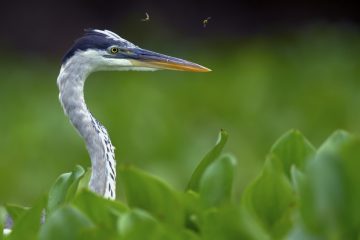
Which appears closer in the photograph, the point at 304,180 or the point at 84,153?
the point at 304,180

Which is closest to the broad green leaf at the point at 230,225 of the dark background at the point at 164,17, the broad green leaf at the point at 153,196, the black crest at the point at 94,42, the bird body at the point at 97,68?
the broad green leaf at the point at 153,196

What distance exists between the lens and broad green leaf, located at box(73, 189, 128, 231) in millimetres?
2082

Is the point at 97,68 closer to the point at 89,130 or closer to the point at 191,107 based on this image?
the point at 89,130

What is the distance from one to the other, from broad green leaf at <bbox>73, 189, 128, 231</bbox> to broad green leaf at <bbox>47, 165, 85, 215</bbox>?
9.6 inches

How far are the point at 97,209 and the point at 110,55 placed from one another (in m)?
2.24

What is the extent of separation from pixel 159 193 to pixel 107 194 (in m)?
1.85

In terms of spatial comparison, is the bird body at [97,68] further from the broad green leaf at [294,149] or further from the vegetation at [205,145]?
the broad green leaf at [294,149]

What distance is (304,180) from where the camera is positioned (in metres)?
2.00

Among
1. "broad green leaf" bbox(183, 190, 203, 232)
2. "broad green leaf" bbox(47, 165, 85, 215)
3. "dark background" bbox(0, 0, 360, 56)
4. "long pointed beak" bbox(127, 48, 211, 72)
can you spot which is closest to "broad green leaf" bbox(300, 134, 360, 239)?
"broad green leaf" bbox(183, 190, 203, 232)

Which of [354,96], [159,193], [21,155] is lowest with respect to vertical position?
[21,155]

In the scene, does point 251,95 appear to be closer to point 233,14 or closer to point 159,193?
point 233,14

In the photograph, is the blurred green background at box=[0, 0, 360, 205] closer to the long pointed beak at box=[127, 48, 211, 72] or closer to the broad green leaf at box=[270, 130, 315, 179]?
the long pointed beak at box=[127, 48, 211, 72]

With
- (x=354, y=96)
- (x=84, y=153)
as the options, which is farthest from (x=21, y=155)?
(x=354, y=96)

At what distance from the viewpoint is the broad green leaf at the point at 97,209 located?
2.08 metres
